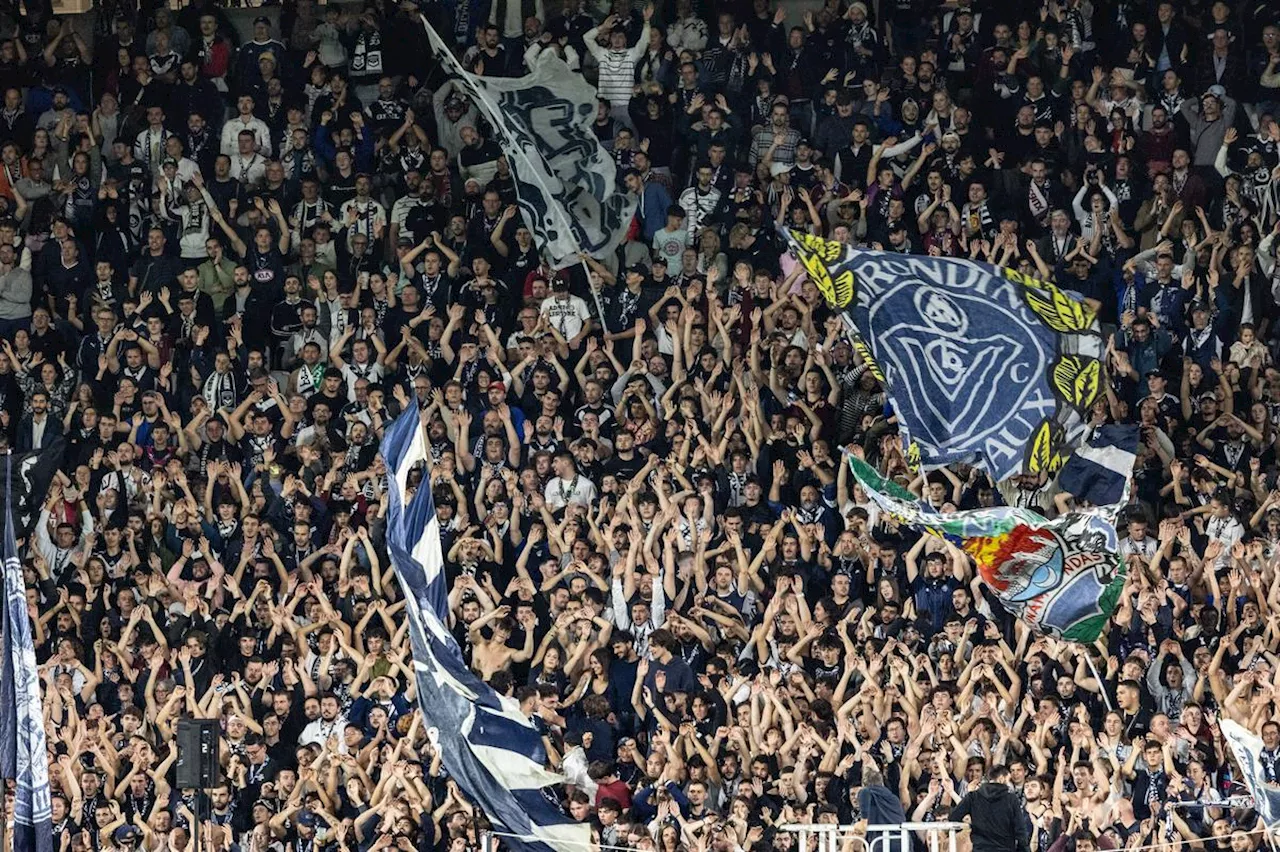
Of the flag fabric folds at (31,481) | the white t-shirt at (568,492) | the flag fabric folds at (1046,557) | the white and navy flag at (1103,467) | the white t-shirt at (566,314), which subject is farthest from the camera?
the white t-shirt at (566,314)

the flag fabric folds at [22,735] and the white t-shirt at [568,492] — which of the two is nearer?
the flag fabric folds at [22,735]

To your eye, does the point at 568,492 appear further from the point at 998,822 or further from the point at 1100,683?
the point at 998,822

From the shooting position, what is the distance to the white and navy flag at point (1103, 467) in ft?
78.3

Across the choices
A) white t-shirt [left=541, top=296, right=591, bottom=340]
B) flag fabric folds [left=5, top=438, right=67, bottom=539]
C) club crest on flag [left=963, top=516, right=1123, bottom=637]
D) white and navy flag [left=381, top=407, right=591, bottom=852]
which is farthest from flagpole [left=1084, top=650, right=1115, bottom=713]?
flag fabric folds [left=5, top=438, right=67, bottom=539]

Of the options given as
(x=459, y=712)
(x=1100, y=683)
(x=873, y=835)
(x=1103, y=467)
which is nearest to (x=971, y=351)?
(x=1103, y=467)

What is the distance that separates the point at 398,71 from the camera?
2933 cm

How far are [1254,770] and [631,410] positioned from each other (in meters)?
7.09

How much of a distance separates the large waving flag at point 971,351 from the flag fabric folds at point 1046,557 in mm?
860

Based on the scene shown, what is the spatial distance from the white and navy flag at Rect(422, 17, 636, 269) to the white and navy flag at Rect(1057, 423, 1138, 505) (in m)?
5.18

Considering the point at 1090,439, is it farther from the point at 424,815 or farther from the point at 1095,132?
the point at 424,815

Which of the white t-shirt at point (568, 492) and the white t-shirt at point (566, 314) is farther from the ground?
the white t-shirt at point (566, 314)

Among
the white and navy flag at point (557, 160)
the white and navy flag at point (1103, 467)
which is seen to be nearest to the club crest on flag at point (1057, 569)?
the white and navy flag at point (1103, 467)

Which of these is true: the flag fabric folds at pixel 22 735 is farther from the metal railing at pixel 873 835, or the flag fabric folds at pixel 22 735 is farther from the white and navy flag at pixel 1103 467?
the white and navy flag at pixel 1103 467

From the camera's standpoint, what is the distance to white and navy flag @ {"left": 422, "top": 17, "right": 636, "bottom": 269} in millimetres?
26906
